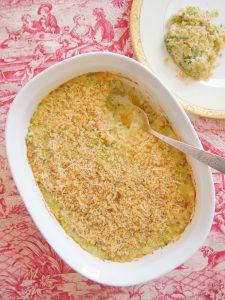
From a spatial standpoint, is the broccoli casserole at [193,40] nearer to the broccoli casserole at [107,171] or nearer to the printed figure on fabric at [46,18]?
the broccoli casserole at [107,171]

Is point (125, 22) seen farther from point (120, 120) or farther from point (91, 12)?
point (120, 120)

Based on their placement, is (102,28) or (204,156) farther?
(102,28)

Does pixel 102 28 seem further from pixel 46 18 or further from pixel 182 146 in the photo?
pixel 182 146

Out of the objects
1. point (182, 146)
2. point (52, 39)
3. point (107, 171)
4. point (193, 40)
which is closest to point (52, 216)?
point (107, 171)

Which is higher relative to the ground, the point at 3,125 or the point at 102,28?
the point at 102,28

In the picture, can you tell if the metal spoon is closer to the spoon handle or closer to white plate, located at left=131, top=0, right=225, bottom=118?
the spoon handle
